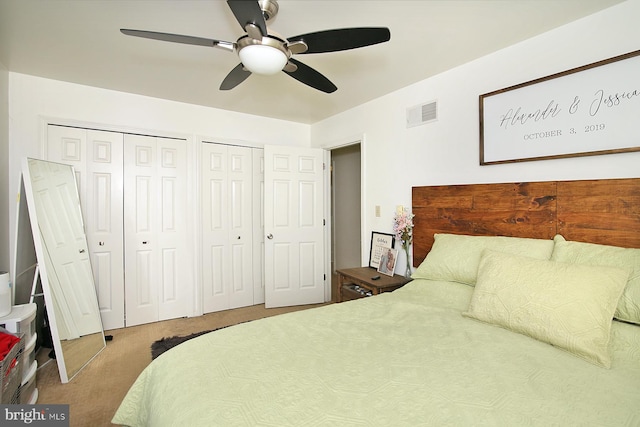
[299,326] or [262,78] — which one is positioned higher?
[262,78]

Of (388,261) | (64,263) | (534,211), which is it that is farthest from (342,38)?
(64,263)

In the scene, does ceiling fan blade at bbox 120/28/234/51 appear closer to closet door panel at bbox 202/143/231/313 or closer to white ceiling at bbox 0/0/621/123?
white ceiling at bbox 0/0/621/123

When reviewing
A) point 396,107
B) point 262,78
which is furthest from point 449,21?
point 262,78

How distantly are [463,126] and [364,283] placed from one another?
150 cm

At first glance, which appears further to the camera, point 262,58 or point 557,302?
point 262,58

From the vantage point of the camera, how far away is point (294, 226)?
12.7ft

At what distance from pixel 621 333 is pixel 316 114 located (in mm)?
3303

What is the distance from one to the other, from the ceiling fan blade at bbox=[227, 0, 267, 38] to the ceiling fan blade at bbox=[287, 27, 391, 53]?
204 millimetres

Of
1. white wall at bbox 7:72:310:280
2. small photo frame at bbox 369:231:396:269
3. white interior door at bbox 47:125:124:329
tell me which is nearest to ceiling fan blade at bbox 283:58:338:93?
small photo frame at bbox 369:231:396:269

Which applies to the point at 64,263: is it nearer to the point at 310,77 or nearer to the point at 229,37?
the point at 229,37

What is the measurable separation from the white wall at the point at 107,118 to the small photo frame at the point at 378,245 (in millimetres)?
1885

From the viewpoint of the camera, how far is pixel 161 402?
1038 millimetres

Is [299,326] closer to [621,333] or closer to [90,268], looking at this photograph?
[621,333]

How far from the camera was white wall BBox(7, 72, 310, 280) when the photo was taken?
266 centimetres
